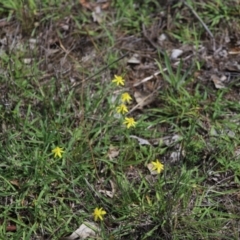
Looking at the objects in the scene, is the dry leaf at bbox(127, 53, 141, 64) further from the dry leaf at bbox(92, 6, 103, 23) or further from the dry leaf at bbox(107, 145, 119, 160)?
the dry leaf at bbox(107, 145, 119, 160)

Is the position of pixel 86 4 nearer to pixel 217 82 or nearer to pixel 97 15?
pixel 97 15

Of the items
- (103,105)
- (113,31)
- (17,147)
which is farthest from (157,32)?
(17,147)

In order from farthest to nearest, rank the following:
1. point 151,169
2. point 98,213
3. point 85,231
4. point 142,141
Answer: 1. point 142,141
2. point 151,169
3. point 85,231
4. point 98,213

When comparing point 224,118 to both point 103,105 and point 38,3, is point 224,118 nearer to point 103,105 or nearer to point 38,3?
point 103,105

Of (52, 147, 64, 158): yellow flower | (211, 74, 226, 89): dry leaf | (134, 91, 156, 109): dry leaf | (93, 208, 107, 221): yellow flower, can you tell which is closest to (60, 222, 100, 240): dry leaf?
(93, 208, 107, 221): yellow flower

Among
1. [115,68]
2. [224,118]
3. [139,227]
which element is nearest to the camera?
[139,227]

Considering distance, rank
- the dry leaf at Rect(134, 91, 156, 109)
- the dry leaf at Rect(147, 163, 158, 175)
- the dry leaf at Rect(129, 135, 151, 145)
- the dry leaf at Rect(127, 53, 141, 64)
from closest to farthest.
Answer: the dry leaf at Rect(147, 163, 158, 175) < the dry leaf at Rect(129, 135, 151, 145) < the dry leaf at Rect(134, 91, 156, 109) < the dry leaf at Rect(127, 53, 141, 64)

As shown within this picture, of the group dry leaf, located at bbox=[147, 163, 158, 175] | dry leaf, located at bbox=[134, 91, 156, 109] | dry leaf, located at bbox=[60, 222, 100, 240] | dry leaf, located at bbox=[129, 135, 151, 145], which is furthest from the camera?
dry leaf, located at bbox=[134, 91, 156, 109]

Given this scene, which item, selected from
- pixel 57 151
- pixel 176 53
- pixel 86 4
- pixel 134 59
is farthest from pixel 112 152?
pixel 86 4
